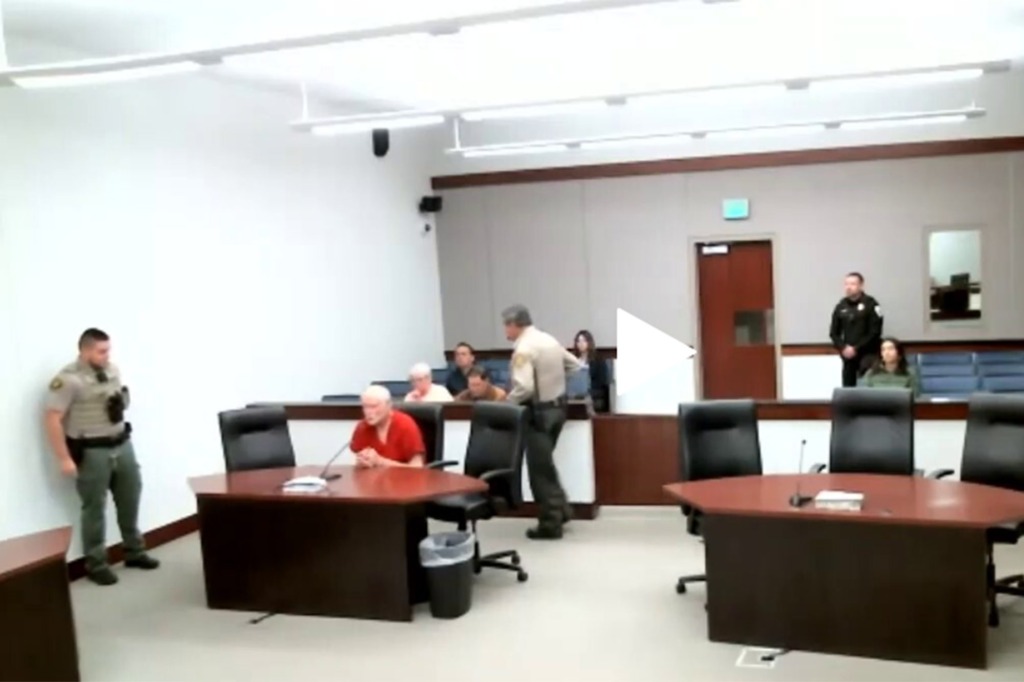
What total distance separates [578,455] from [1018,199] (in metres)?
5.88

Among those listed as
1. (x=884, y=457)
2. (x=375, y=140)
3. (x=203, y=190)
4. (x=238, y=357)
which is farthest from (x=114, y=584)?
(x=375, y=140)

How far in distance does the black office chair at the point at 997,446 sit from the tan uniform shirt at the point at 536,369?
2.38 metres

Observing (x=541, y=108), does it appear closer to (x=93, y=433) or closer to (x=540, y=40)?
(x=540, y=40)

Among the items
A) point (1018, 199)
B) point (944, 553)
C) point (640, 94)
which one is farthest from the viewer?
point (1018, 199)

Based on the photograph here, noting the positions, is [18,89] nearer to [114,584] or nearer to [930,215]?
[114,584]

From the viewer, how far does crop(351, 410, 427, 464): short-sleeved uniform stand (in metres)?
5.82

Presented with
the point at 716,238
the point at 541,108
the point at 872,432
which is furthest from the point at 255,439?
the point at 716,238

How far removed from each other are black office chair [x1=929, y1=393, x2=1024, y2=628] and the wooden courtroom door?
5648mm

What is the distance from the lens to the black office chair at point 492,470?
221 inches

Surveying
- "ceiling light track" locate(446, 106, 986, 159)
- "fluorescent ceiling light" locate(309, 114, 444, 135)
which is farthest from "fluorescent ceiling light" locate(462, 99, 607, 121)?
Result: "ceiling light track" locate(446, 106, 986, 159)

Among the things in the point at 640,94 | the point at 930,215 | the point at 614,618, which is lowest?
the point at 614,618

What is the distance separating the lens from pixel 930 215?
10.3 meters

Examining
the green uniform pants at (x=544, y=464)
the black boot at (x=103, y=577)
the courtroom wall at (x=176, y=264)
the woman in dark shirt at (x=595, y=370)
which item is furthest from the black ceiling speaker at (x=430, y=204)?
the black boot at (x=103, y=577)

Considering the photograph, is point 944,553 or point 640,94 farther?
point 640,94
